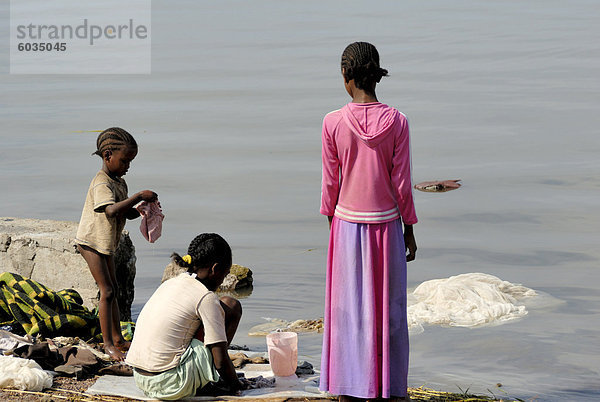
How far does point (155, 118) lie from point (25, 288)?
11.3 meters

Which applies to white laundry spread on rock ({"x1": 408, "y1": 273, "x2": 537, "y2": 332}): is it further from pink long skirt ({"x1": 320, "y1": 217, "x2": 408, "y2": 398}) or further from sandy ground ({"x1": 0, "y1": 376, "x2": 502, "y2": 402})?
pink long skirt ({"x1": 320, "y1": 217, "x2": 408, "y2": 398})

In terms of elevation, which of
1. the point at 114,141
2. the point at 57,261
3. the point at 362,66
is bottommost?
the point at 57,261

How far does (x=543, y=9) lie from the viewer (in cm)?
3616

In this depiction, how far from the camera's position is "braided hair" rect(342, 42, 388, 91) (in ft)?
17.0

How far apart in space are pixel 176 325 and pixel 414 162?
9.07m

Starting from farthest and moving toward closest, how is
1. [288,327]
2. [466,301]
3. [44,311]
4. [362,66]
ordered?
1. [466,301]
2. [288,327]
3. [44,311]
4. [362,66]

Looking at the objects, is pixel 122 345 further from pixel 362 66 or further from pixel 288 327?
pixel 362 66

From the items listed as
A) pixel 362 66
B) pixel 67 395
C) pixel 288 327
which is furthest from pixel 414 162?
pixel 67 395

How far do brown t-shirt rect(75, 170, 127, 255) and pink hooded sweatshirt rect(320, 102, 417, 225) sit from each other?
1648 mm

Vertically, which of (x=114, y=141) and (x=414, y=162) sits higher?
(x=414, y=162)

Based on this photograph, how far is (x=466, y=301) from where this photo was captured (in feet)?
29.1

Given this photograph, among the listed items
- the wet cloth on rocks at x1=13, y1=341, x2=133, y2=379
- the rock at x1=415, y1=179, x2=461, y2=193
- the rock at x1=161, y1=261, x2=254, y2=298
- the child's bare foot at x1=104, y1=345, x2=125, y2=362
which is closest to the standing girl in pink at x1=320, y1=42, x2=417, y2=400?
the wet cloth on rocks at x1=13, y1=341, x2=133, y2=379

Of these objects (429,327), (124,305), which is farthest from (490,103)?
(124,305)

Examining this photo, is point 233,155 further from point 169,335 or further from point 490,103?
point 169,335
